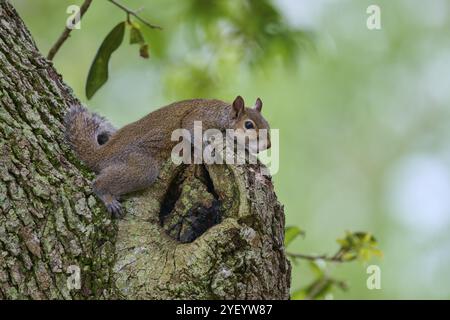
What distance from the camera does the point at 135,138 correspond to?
3379 millimetres

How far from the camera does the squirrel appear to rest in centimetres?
286

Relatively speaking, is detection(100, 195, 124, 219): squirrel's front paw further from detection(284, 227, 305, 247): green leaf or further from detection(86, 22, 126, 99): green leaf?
detection(284, 227, 305, 247): green leaf

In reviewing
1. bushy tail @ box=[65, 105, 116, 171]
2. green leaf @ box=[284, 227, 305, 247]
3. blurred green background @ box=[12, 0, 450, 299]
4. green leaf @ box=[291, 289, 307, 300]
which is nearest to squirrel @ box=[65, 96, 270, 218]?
bushy tail @ box=[65, 105, 116, 171]

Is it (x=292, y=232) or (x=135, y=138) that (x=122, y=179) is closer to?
(x=135, y=138)

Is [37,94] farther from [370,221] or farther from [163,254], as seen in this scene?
[370,221]

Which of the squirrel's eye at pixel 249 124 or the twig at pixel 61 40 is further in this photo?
the squirrel's eye at pixel 249 124

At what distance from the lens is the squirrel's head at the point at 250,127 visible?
12.6 ft

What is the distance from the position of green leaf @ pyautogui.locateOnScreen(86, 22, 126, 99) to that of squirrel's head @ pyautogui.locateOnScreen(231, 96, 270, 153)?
783 mm

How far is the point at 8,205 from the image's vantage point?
7.79 ft

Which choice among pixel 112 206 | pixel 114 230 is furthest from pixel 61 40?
pixel 114 230

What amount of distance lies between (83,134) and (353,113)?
22.0 ft

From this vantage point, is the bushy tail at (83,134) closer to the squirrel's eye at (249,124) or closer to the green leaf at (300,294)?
the squirrel's eye at (249,124)

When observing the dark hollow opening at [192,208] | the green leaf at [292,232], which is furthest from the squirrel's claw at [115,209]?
the green leaf at [292,232]
